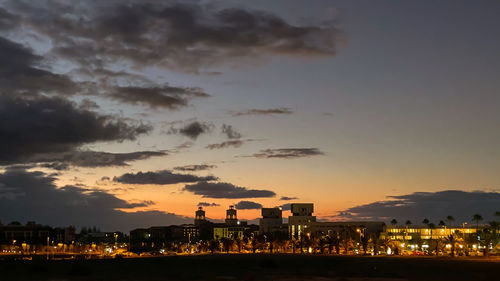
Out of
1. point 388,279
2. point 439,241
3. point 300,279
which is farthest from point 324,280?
point 439,241

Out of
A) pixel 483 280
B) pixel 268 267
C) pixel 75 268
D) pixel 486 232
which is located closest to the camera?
pixel 483 280

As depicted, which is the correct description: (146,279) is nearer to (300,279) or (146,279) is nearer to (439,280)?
(300,279)

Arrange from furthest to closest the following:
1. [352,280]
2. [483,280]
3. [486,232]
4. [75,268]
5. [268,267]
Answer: [486,232] < [268,267] < [75,268] < [483,280] < [352,280]

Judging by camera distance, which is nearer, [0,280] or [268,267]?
[0,280]

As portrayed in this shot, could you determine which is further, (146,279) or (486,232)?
(486,232)

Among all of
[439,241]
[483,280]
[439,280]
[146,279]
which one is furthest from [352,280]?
[439,241]

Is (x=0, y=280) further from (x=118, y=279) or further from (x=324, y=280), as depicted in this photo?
(x=324, y=280)

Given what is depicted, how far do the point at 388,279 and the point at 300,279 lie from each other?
11.7 metres

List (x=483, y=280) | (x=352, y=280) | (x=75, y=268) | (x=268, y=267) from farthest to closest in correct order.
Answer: (x=268, y=267)
(x=75, y=268)
(x=483, y=280)
(x=352, y=280)

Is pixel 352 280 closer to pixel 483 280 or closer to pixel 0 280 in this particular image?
pixel 483 280

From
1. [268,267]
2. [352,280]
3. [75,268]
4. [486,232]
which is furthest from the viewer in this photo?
[486,232]

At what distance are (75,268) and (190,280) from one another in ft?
67.6

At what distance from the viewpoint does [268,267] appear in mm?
104250

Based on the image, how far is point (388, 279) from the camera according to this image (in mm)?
73250
